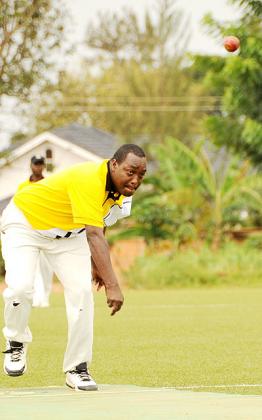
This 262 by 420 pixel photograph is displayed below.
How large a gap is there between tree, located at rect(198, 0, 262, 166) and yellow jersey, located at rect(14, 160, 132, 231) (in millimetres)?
26804

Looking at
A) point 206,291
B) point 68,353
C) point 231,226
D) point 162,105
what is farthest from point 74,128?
point 68,353

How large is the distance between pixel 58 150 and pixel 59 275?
46.5 m

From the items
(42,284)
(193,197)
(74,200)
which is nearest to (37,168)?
(42,284)

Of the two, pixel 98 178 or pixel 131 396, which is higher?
pixel 98 178

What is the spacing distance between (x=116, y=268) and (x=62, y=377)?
73.0ft

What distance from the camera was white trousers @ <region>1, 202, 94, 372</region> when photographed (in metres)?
9.00

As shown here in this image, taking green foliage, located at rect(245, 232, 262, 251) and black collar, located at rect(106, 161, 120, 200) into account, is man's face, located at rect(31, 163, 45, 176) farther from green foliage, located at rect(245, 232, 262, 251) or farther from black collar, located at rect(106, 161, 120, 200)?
green foliage, located at rect(245, 232, 262, 251)

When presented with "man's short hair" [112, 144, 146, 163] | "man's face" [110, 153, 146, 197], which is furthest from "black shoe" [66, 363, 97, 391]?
"man's short hair" [112, 144, 146, 163]

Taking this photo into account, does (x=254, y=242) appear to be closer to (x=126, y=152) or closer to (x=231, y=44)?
(x=231, y=44)

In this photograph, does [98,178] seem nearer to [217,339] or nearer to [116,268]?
[217,339]

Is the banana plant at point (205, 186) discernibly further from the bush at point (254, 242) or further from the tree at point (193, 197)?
the bush at point (254, 242)

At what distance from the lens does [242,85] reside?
3703cm

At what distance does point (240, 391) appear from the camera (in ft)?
29.7

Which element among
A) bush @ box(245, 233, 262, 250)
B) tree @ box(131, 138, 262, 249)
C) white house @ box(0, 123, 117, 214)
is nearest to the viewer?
bush @ box(245, 233, 262, 250)
